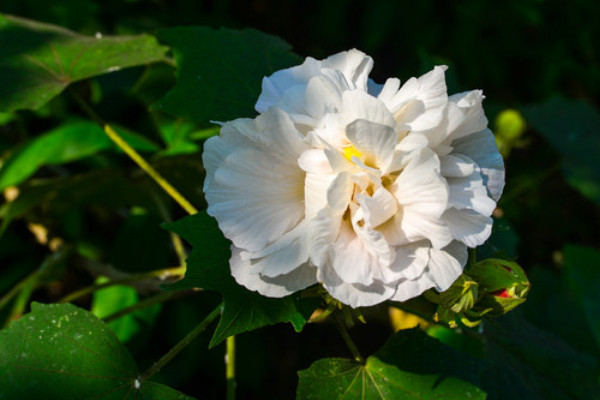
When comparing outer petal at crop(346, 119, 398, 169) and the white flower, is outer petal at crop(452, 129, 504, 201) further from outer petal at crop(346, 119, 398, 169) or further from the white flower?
outer petal at crop(346, 119, 398, 169)

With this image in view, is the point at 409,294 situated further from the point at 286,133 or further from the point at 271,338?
the point at 271,338

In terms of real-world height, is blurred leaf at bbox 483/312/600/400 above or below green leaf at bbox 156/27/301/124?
below

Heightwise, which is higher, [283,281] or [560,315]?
[283,281]

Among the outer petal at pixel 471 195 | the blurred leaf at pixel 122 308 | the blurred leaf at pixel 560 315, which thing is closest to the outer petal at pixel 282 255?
the outer petal at pixel 471 195

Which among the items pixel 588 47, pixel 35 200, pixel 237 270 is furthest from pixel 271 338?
pixel 588 47

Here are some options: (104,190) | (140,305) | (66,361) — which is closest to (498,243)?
(140,305)

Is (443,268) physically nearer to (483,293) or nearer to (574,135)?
(483,293)

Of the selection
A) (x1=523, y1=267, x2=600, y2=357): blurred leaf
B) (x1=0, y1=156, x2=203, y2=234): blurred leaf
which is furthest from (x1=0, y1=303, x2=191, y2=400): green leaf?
(x1=523, y1=267, x2=600, y2=357): blurred leaf

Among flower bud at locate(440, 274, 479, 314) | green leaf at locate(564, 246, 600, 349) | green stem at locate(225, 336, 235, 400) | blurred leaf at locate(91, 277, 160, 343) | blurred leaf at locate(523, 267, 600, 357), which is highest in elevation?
flower bud at locate(440, 274, 479, 314)
